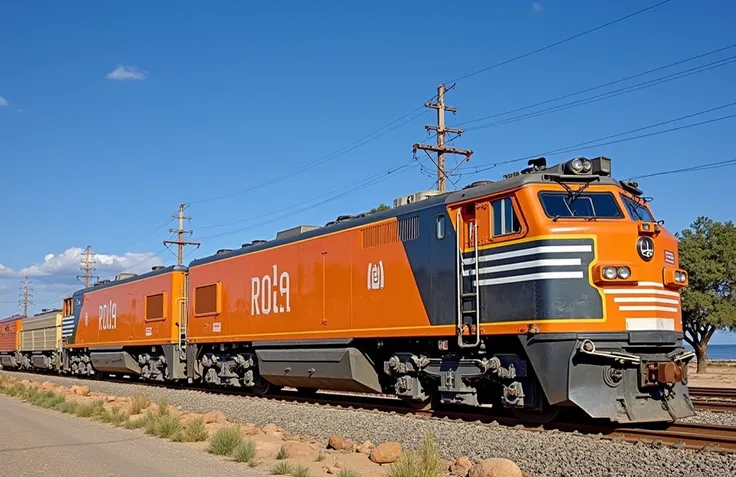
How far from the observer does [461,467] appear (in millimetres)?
Result: 9688

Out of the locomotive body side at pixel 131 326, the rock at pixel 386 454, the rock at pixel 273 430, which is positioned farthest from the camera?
the locomotive body side at pixel 131 326

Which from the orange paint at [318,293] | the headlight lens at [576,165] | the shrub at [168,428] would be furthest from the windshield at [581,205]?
the shrub at [168,428]

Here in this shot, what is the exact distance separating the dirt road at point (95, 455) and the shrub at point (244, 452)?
14cm

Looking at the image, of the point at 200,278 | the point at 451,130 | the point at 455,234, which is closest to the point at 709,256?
the point at 451,130

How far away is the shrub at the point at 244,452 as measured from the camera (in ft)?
34.7

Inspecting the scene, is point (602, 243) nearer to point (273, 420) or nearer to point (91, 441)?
point (273, 420)

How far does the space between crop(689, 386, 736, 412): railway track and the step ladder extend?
508cm

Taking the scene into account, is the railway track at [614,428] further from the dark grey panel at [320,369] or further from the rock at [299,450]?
the rock at [299,450]

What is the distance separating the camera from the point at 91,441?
12.7 m

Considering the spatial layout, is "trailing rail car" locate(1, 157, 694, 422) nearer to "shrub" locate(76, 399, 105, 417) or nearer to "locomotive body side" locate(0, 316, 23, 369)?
"shrub" locate(76, 399, 105, 417)

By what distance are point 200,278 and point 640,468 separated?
18.0 meters

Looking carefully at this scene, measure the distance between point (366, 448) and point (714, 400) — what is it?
9.66 meters

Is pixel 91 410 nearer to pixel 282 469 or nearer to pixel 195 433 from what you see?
pixel 195 433

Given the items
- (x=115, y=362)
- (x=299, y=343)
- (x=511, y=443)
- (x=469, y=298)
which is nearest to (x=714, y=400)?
(x=469, y=298)
